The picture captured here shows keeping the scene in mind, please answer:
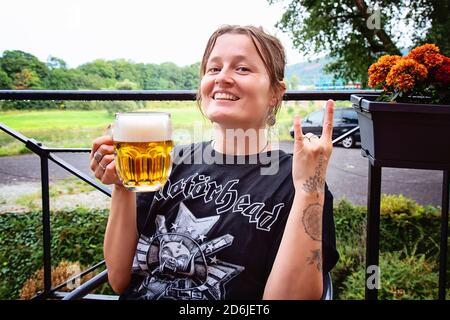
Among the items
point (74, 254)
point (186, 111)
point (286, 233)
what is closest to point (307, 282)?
point (286, 233)

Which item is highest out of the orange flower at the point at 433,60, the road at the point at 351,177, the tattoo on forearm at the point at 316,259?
the orange flower at the point at 433,60

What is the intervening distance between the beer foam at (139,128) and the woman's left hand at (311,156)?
11.6 inches

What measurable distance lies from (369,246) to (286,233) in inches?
18.9

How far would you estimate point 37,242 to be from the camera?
9.70 ft

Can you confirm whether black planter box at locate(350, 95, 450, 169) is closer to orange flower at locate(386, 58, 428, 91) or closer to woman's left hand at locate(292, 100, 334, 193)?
orange flower at locate(386, 58, 428, 91)

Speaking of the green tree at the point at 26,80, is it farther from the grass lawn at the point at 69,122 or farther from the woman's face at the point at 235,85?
the woman's face at the point at 235,85

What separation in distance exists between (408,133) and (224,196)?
524mm

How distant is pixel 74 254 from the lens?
305cm

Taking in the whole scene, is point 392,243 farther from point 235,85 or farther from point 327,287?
point 235,85

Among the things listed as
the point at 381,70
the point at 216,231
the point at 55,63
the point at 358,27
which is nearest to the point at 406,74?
the point at 381,70

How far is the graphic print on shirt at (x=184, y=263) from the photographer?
1.05m

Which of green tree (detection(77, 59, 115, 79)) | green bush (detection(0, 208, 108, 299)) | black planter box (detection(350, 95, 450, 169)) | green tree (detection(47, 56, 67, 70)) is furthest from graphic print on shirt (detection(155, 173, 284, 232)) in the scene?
green tree (detection(47, 56, 67, 70))

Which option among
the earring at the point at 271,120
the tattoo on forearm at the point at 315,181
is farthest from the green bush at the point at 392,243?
the tattoo on forearm at the point at 315,181
